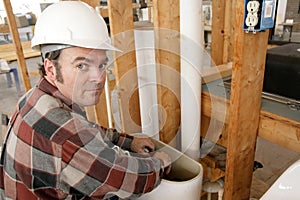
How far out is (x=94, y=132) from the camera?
36.3 inches

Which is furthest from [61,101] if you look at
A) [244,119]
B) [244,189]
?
[244,189]

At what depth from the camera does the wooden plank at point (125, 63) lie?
151cm

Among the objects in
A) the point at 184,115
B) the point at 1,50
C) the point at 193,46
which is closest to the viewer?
the point at 193,46

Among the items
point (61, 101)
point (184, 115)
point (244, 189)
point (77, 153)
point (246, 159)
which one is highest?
point (61, 101)

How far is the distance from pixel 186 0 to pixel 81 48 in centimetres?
55

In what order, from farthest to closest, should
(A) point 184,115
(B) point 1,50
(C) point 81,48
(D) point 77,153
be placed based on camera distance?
1. (B) point 1,50
2. (A) point 184,115
3. (C) point 81,48
4. (D) point 77,153

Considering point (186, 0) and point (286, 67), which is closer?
point (186, 0)

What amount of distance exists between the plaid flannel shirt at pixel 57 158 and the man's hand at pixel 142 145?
294 millimetres

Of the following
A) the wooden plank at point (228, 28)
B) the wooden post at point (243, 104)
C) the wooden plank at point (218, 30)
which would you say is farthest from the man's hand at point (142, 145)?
the wooden plank at point (228, 28)

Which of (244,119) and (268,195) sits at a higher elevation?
(244,119)

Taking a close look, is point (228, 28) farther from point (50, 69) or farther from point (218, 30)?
point (50, 69)

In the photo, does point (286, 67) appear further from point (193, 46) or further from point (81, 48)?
point (81, 48)

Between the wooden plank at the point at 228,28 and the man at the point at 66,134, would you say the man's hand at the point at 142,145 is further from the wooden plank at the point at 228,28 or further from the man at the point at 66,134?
the wooden plank at the point at 228,28

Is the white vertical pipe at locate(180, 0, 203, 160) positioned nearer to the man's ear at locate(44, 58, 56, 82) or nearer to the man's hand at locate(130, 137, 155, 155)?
the man's hand at locate(130, 137, 155, 155)
